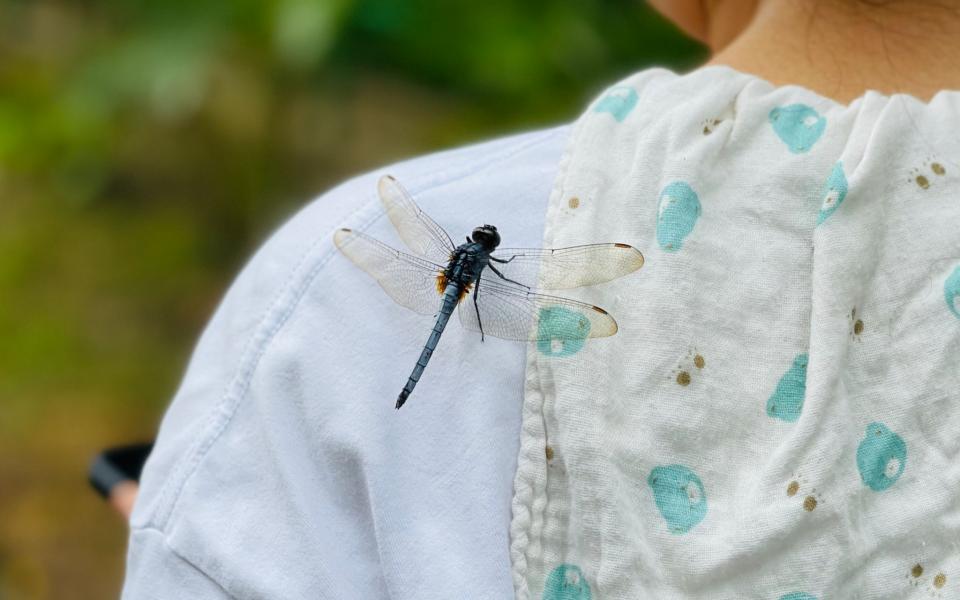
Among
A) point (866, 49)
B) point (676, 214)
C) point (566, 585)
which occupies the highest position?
point (866, 49)

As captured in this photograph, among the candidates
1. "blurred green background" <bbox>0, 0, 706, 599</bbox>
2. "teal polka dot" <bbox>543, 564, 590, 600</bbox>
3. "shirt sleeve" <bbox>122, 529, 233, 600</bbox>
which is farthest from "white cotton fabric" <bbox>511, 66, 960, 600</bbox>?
"blurred green background" <bbox>0, 0, 706, 599</bbox>

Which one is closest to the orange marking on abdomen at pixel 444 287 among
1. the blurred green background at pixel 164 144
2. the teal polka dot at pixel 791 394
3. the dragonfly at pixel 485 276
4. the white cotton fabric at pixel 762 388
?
the dragonfly at pixel 485 276

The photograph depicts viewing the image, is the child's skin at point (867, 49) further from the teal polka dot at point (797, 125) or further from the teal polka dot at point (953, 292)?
the teal polka dot at point (953, 292)

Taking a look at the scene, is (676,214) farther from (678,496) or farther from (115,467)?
(115,467)

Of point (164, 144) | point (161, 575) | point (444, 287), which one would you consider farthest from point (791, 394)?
point (164, 144)

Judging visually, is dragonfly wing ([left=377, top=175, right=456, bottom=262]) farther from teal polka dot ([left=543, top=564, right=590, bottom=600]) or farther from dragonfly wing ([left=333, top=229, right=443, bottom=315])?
teal polka dot ([left=543, top=564, right=590, bottom=600])

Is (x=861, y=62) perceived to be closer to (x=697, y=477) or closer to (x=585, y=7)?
(x=697, y=477)
